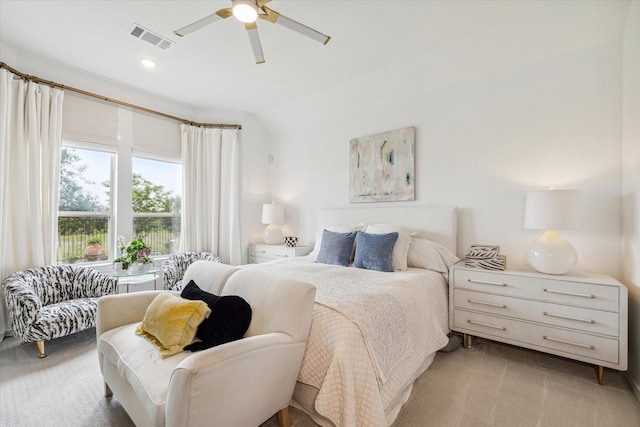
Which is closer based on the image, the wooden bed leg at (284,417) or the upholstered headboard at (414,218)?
the wooden bed leg at (284,417)

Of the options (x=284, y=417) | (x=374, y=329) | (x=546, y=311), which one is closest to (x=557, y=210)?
(x=546, y=311)

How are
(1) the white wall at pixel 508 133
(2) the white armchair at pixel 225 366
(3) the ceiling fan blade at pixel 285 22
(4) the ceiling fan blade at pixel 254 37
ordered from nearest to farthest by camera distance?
(2) the white armchair at pixel 225 366 < (3) the ceiling fan blade at pixel 285 22 < (4) the ceiling fan blade at pixel 254 37 < (1) the white wall at pixel 508 133

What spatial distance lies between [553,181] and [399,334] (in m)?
2.08

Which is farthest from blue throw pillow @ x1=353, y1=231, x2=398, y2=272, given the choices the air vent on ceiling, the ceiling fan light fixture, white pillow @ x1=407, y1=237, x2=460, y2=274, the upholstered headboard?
the air vent on ceiling

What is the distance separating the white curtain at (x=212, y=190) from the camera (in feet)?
14.0

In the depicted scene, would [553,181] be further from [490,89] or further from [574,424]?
[574,424]

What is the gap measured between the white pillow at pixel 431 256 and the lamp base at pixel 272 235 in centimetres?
232

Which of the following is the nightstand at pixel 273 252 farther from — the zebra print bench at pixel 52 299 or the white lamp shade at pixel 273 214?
the zebra print bench at pixel 52 299

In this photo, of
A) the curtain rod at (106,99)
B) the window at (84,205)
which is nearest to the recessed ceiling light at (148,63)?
the curtain rod at (106,99)

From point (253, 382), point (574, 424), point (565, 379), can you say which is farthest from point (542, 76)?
point (253, 382)

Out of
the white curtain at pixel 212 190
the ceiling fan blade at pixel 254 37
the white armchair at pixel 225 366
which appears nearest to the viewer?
the white armchair at pixel 225 366

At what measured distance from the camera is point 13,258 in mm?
2818

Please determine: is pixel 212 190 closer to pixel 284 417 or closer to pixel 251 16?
pixel 251 16

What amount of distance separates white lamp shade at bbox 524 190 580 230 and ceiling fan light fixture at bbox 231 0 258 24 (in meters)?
2.54
